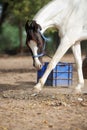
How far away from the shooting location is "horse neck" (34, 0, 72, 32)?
8.97m

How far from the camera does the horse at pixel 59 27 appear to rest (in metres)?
8.70

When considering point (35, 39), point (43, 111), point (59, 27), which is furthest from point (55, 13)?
point (43, 111)

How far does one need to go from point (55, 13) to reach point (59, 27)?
29 centimetres

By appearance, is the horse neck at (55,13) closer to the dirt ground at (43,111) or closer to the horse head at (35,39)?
the horse head at (35,39)

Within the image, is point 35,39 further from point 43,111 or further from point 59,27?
point 43,111

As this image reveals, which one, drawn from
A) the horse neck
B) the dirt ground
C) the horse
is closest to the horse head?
the horse

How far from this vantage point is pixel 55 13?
29.7 ft

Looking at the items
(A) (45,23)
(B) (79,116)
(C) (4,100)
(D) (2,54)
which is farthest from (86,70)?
(D) (2,54)

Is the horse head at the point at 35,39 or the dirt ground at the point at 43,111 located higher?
the horse head at the point at 35,39

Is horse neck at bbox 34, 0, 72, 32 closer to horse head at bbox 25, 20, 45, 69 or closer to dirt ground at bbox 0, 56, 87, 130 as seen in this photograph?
horse head at bbox 25, 20, 45, 69

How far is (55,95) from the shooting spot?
8648mm

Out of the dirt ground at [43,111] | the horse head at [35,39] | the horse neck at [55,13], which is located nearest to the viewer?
the dirt ground at [43,111]

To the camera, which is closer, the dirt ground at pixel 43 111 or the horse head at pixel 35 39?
the dirt ground at pixel 43 111

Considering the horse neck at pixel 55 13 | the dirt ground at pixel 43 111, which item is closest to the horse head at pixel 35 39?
the horse neck at pixel 55 13
